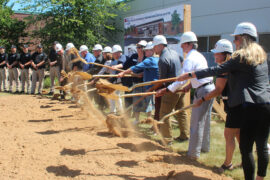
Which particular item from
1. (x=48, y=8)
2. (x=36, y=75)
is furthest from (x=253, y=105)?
(x=48, y=8)

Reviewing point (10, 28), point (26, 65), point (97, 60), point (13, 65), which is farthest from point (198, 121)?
point (10, 28)

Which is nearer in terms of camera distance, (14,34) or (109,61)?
(109,61)

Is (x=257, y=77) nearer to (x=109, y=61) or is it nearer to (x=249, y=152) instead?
(x=249, y=152)

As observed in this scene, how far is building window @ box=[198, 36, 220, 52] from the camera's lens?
1301 centimetres

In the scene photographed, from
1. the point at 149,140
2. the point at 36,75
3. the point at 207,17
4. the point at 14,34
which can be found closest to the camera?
the point at 149,140

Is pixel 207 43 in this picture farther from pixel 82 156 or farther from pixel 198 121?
pixel 82 156

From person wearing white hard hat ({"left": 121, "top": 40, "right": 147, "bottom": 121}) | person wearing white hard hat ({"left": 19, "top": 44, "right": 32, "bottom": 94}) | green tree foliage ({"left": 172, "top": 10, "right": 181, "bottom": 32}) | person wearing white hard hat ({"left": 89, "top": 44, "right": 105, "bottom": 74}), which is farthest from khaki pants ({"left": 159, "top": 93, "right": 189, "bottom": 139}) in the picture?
person wearing white hard hat ({"left": 19, "top": 44, "right": 32, "bottom": 94})

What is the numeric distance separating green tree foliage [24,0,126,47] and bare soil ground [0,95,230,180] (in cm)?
1085

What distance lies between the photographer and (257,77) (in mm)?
3166

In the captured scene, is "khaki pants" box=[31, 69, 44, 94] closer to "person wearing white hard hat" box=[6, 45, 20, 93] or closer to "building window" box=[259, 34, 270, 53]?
"person wearing white hard hat" box=[6, 45, 20, 93]

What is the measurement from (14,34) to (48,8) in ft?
11.3

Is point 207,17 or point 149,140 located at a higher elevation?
point 207,17

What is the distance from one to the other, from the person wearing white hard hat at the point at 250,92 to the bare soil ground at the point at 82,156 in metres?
0.84

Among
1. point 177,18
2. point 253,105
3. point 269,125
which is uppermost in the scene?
point 177,18
